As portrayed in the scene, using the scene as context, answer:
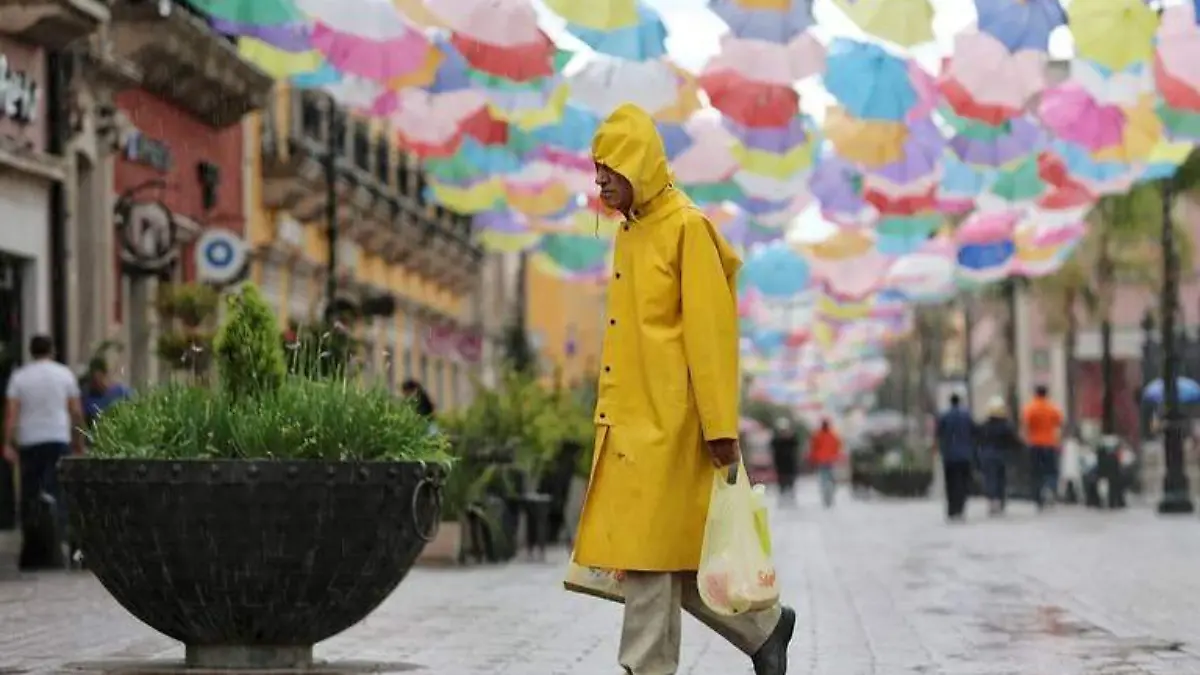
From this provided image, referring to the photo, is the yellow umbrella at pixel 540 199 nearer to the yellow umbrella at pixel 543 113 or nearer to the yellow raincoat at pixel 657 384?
the yellow umbrella at pixel 543 113

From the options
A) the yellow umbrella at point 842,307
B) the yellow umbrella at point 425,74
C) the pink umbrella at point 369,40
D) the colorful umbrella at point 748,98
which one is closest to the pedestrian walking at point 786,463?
the yellow umbrella at point 842,307

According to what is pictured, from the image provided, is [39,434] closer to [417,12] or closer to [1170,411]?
[417,12]

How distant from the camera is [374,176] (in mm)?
44156

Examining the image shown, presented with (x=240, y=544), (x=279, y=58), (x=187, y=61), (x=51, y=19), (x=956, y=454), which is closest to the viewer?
(x=240, y=544)

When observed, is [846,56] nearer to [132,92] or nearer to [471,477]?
[471,477]

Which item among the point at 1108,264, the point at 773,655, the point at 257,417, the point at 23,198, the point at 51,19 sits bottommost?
the point at 773,655

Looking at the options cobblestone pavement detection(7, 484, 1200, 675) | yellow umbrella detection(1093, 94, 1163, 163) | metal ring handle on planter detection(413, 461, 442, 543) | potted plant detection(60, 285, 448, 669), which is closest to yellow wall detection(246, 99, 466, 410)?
yellow umbrella detection(1093, 94, 1163, 163)

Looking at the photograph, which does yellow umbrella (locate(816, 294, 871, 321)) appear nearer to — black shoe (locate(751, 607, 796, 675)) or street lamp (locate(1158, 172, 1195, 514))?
street lamp (locate(1158, 172, 1195, 514))

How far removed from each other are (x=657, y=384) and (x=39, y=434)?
1132cm

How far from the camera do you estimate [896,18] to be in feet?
57.9

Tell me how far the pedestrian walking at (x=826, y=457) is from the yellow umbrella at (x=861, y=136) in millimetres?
23089

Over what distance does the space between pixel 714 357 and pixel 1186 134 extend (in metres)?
14.3

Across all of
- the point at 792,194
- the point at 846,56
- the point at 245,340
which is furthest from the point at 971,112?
the point at 245,340

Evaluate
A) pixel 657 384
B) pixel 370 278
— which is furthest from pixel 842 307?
pixel 657 384
